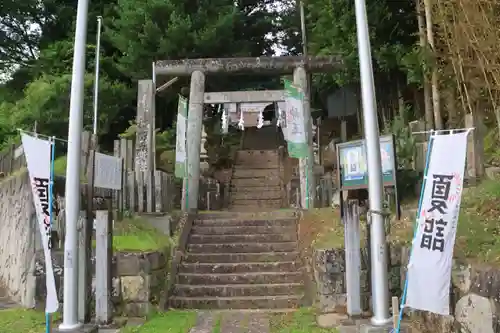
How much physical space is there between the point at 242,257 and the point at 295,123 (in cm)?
389

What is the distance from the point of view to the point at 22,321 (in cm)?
679

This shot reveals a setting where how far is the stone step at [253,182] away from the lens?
57.5 feet

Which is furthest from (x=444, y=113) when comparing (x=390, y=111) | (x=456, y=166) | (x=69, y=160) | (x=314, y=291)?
(x=69, y=160)

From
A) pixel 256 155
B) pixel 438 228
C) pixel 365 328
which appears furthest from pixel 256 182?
pixel 438 228

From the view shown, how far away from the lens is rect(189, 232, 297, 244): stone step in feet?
30.4

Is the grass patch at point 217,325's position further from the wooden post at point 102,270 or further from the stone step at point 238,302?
the wooden post at point 102,270

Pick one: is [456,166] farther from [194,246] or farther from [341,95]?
[341,95]

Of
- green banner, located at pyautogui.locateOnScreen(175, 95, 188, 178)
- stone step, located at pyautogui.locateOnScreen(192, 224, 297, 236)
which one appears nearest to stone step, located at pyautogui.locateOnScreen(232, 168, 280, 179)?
green banner, located at pyautogui.locateOnScreen(175, 95, 188, 178)

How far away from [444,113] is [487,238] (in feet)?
25.6

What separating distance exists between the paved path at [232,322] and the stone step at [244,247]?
5.93 feet

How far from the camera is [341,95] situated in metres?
23.8

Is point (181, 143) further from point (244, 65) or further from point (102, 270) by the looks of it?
point (102, 270)

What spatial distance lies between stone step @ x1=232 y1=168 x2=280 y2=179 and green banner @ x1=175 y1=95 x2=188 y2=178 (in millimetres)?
6540

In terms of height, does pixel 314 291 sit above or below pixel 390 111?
below
